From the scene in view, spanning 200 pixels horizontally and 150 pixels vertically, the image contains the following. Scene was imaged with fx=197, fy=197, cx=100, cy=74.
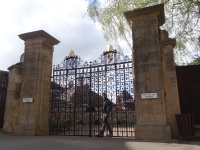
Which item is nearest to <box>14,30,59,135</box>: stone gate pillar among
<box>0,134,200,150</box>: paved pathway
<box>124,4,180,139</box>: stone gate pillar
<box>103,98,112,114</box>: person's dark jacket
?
<box>0,134,200,150</box>: paved pathway

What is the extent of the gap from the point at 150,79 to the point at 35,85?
4.72 m

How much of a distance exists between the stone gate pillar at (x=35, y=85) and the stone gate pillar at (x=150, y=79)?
156 inches

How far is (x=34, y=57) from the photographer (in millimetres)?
8711

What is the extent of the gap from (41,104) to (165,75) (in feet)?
16.6

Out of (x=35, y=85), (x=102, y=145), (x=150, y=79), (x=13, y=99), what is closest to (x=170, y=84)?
(x=150, y=79)

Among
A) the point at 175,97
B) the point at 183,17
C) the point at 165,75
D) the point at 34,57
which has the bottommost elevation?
the point at 175,97

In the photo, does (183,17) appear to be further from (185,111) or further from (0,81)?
(0,81)

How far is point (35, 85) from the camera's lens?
830 centimetres

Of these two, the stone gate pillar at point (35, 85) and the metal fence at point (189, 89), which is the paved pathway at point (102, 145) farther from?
the stone gate pillar at point (35, 85)

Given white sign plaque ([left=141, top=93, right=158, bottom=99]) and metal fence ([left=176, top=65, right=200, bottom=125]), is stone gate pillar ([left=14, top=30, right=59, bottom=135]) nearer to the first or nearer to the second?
white sign plaque ([left=141, top=93, right=158, bottom=99])

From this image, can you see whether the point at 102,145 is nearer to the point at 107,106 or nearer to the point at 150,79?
the point at 107,106

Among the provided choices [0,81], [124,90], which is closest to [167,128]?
[124,90]

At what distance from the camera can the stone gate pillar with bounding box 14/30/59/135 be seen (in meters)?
8.00

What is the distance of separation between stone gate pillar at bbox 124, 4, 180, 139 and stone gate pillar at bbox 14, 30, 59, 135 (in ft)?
13.0
